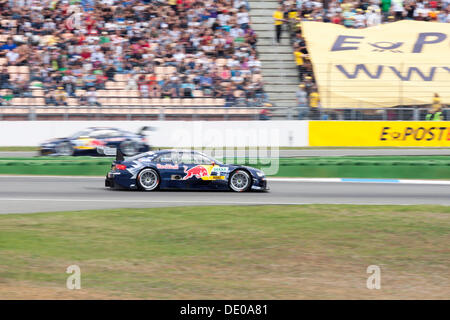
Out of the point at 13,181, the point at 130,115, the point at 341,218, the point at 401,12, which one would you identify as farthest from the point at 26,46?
the point at 341,218

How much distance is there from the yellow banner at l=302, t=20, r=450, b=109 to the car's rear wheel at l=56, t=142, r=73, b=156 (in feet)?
30.0

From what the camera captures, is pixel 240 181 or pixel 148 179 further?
pixel 240 181

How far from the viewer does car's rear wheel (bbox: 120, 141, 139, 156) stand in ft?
73.0

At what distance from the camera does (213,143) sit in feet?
79.5

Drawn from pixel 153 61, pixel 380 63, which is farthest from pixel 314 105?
pixel 153 61

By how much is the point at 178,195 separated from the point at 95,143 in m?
8.17

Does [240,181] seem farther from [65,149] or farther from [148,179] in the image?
[65,149]

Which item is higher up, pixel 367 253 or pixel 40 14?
pixel 40 14

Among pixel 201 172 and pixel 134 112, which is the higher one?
pixel 134 112

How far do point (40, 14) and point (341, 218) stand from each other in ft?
59.8

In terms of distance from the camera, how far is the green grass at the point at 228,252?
664 centimetres

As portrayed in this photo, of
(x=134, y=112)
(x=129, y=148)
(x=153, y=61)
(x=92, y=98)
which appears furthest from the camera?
(x=153, y=61)

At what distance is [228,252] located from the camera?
847 centimetres
